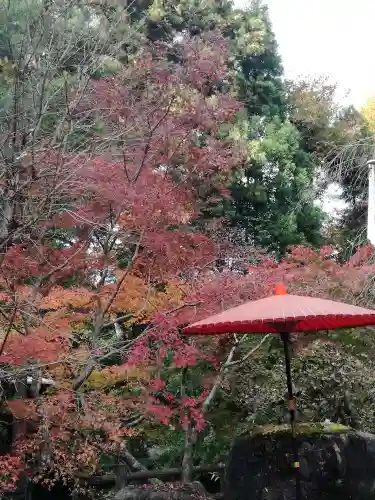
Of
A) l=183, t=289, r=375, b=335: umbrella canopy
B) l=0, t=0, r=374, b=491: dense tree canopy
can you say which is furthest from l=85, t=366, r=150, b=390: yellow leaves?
l=183, t=289, r=375, b=335: umbrella canopy

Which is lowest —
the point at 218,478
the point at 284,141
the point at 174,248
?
the point at 218,478

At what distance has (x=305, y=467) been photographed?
6.40 m

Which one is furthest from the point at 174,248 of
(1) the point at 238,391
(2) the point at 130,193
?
(1) the point at 238,391

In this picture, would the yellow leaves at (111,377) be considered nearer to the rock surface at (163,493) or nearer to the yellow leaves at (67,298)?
the yellow leaves at (67,298)

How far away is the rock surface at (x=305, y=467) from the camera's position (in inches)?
251

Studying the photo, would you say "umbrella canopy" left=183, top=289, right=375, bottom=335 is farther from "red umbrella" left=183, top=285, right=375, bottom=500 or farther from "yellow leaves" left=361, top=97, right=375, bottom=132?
"yellow leaves" left=361, top=97, right=375, bottom=132

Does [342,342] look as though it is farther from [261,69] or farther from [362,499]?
[261,69]

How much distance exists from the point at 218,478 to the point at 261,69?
10178 millimetres

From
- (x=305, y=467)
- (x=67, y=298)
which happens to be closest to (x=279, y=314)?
(x=305, y=467)

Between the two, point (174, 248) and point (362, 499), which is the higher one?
point (174, 248)

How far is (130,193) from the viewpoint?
24.0 ft

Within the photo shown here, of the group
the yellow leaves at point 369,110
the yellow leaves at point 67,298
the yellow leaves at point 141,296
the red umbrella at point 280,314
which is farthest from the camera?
the yellow leaves at point 369,110

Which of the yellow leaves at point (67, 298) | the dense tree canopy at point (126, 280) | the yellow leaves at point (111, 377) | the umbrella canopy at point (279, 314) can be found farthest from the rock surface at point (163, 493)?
the umbrella canopy at point (279, 314)

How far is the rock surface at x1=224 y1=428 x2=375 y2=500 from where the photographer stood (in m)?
6.37
